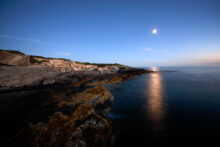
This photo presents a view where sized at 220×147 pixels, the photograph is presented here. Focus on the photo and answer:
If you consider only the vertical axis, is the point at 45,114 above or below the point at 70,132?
below

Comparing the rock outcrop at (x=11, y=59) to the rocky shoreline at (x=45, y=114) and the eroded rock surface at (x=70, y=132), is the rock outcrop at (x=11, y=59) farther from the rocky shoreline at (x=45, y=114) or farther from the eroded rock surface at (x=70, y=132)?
the eroded rock surface at (x=70, y=132)

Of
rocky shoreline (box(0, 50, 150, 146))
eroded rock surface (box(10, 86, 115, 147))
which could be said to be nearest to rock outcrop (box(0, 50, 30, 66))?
rocky shoreline (box(0, 50, 150, 146))

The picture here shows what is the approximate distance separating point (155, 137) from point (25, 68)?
18.6m

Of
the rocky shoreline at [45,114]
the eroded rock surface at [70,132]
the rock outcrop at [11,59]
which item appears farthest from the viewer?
the rock outcrop at [11,59]

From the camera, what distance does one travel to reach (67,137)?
3.72m

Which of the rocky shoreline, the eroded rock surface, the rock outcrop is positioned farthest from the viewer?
the rock outcrop

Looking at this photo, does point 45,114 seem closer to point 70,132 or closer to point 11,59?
point 70,132

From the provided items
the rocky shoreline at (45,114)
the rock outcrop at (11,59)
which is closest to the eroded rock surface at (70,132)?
the rocky shoreline at (45,114)

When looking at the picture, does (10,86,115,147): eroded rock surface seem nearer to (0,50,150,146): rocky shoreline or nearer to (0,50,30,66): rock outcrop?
(0,50,150,146): rocky shoreline

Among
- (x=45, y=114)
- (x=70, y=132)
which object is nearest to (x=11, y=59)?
(x=45, y=114)

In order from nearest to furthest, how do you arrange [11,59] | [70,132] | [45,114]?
1. [70,132]
2. [45,114]
3. [11,59]

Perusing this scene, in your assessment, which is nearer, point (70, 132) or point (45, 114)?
point (70, 132)

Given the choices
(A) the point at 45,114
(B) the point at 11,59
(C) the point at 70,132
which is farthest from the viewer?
(B) the point at 11,59

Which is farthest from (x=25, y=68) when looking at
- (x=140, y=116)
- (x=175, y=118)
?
(x=175, y=118)
